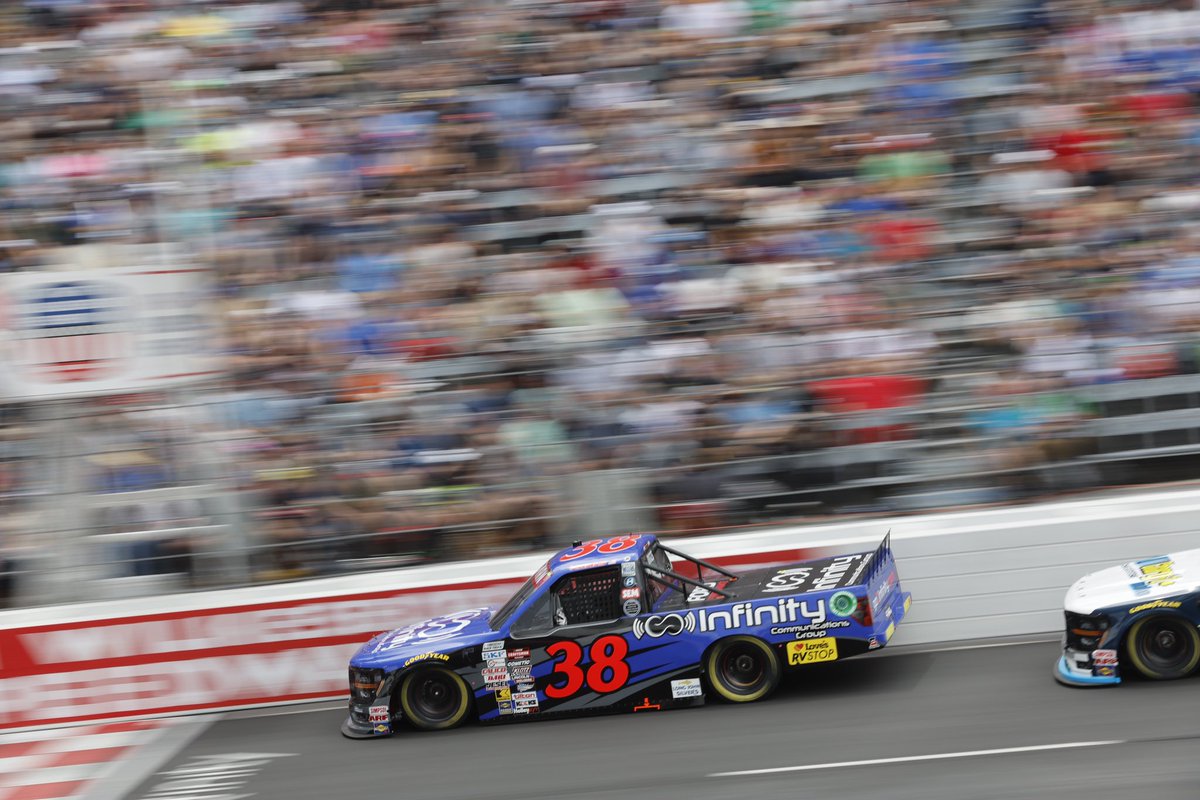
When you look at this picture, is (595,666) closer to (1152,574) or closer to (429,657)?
(429,657)

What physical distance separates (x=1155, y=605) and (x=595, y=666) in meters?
3.47

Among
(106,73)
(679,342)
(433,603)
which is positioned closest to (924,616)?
(679,342)

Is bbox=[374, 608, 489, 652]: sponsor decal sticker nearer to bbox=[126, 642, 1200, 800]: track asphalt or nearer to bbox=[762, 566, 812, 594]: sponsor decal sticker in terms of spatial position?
bbox=[126, 642, 1200, 800]: track asphalt

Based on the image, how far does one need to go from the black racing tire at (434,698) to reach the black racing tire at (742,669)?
5.50ft

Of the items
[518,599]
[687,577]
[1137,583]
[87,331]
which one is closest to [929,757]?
[1137,583]

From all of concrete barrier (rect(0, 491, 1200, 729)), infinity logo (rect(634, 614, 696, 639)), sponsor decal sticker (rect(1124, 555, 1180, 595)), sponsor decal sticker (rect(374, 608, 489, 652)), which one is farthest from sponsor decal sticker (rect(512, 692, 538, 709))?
sponsor decal sticker (rect(1124, 555, 1180, 595))

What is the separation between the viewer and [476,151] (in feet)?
41.9

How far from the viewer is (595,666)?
29.8 ft

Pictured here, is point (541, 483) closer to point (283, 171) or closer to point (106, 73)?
point (283, 171)

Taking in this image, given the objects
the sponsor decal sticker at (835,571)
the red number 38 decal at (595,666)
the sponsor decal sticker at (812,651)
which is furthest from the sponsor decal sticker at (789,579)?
the red number 38 decal at (595,666)

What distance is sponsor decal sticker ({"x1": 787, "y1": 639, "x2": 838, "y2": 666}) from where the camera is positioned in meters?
8.81

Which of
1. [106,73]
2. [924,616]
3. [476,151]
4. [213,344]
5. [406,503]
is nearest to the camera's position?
[924,616]

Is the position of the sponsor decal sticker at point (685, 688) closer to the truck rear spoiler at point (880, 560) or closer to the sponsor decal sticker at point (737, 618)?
the sponsor decal sticker at point (737, 618)

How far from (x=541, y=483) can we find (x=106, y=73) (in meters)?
6.63
